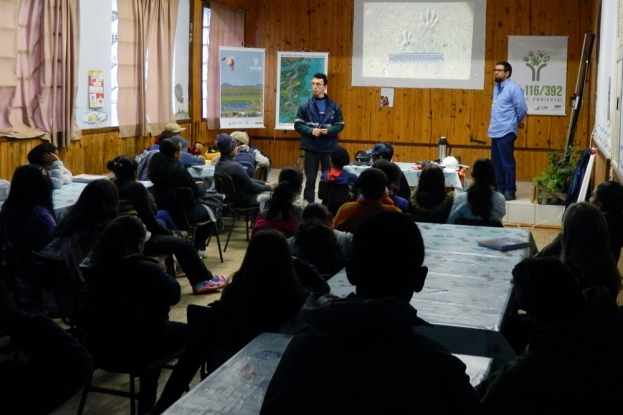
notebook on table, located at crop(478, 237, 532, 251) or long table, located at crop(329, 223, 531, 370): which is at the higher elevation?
notebook on table, located at crop(478, 237, 532, 251)

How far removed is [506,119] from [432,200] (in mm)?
4056

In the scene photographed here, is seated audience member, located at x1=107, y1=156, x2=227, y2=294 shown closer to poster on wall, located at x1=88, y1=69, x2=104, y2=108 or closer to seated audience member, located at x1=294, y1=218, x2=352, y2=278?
seated audience member, located at x1=294, y1=218, x2=352, y2=278

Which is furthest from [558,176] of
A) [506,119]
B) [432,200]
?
[432,200]

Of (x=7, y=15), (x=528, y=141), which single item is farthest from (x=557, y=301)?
(x=528, y=141)

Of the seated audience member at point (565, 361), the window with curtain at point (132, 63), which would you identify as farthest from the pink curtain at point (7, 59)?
the seated audience member at point (565, 361)

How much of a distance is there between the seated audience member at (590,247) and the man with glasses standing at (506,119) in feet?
18.6

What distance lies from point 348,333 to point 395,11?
34.6ft

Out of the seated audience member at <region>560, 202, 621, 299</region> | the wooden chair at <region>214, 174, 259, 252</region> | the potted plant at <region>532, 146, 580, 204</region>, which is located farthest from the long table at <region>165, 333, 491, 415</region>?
the potted plant at <region>532, 146, 580, 204</region>

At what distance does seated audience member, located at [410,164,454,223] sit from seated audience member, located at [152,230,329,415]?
253cm

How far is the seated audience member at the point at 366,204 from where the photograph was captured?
4.88 m

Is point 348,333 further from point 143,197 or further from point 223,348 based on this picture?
point 143,197

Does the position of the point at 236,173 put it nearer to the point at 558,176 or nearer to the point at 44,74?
the point at 44,74

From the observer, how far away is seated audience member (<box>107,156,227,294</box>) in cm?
547

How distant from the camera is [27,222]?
4469 millimetres
